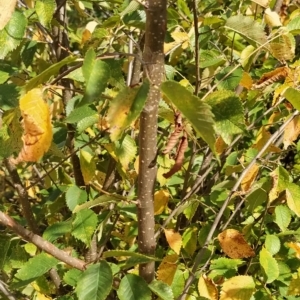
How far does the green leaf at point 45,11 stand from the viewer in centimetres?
98

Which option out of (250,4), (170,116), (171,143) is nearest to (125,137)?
(170,116)

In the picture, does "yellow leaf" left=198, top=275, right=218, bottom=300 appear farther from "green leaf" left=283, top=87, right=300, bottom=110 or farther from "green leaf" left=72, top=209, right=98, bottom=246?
"green leaf" left=283, top=87, right=300, bottom=110

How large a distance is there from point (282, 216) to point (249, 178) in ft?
0.68

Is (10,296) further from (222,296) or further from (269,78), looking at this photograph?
(269,78)

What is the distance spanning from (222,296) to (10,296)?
483mm

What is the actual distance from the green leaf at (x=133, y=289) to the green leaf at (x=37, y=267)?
16 centimetres

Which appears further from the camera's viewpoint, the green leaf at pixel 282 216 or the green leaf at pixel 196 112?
the green leaf at pixel 282 216

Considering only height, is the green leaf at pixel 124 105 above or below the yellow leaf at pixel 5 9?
below

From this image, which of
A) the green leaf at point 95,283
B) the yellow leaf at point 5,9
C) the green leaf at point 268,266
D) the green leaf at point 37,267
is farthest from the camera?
the green leaf at point 268,266

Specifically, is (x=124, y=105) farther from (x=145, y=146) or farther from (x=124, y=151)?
(x=124, y=151)

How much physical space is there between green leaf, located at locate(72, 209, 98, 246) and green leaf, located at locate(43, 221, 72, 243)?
0.05 m

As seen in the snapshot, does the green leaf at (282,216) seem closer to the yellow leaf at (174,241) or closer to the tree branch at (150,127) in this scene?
the yellow leaf at (174,241)

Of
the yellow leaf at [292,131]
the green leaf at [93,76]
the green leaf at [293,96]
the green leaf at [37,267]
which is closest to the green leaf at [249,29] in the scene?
the green leaf at [293,96]

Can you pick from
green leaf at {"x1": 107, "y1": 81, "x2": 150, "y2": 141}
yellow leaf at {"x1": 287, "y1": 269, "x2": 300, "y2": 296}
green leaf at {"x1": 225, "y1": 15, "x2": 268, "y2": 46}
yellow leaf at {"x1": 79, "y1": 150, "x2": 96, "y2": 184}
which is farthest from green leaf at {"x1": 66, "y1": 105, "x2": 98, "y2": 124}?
yellow leaf at {"x1": 287, "y1": 269, "x2": 300, "y2": 296}
